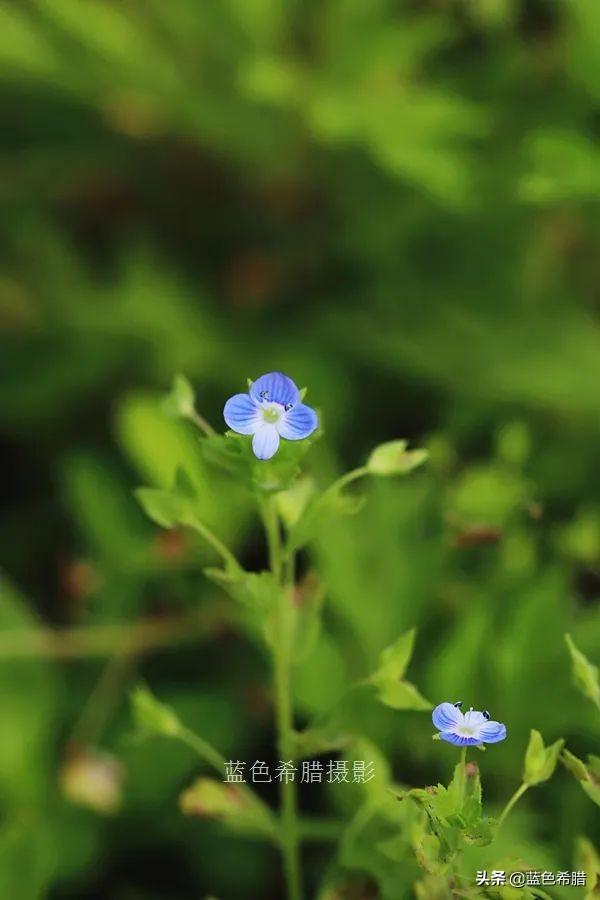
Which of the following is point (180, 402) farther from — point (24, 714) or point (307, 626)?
point (24, 714)

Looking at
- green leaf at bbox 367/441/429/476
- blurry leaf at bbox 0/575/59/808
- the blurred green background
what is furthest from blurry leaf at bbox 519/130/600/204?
blurry leaf at bbox 0/575/59/808

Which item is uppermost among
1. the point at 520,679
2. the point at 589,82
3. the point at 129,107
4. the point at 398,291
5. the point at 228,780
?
the point at 129,107

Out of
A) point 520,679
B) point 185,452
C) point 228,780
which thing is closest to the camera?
point 228,780

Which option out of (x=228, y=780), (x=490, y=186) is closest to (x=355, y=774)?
(x=228, y=780)

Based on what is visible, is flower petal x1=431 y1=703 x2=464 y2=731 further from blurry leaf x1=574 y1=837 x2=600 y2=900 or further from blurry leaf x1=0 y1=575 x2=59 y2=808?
blurry leaf x1=0 y1=575 x2=59 y2=808

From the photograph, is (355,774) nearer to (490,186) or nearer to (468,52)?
(490,186)

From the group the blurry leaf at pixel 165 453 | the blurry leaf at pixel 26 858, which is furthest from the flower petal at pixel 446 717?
the blurry leaf at pixel 165 453

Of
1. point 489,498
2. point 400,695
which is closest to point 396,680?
point 400,695
